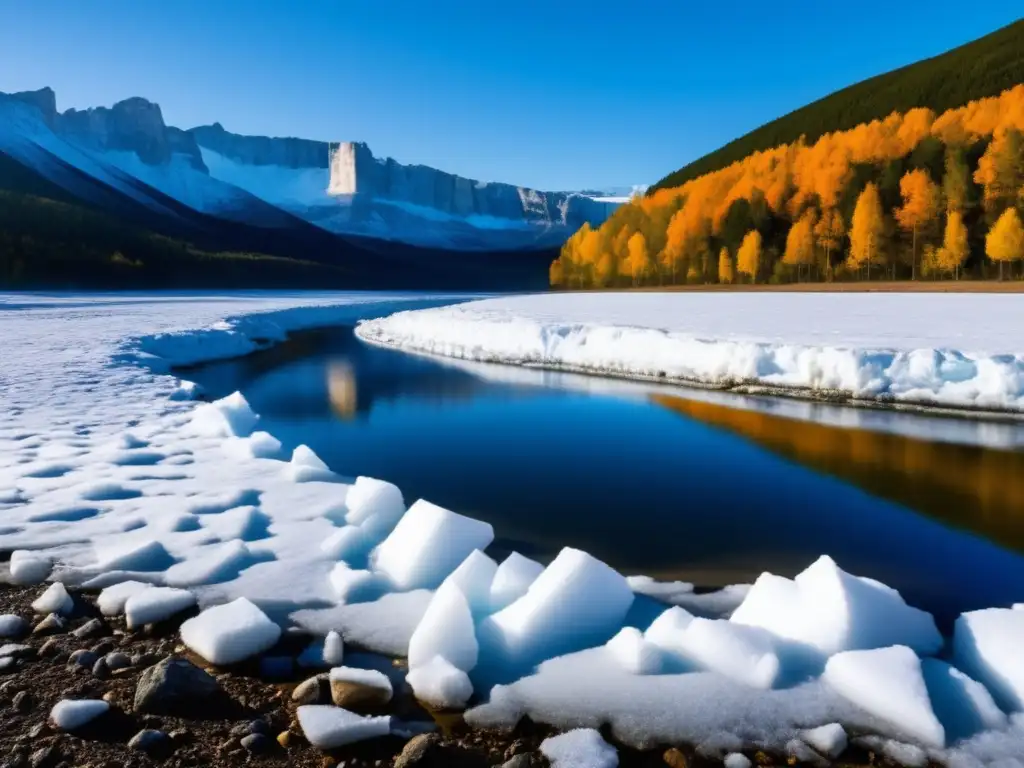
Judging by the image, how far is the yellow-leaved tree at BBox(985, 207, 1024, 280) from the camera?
49.8m

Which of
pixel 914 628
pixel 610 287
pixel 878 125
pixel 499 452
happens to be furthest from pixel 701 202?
pixel 914 628

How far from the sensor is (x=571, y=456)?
379 inches

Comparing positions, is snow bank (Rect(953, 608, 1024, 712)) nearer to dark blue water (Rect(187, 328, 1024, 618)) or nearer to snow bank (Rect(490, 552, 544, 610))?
dark blue water (Rect(187, 328, 1024, 618))

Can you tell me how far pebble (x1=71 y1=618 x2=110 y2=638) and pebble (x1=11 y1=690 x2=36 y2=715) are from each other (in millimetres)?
704

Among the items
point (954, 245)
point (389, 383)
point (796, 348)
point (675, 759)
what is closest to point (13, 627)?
point (675, 759)

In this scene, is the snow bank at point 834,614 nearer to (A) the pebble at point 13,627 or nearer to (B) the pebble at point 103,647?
(B) the pebble at point 103,647

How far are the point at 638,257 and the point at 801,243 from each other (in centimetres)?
1793

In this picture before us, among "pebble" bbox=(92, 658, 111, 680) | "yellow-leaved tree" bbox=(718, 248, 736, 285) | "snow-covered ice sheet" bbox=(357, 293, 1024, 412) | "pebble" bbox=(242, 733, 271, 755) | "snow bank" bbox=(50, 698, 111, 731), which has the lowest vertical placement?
"pebble" bbox=(242, 733, 271, 755)

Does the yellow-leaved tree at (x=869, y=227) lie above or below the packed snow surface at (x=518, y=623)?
above

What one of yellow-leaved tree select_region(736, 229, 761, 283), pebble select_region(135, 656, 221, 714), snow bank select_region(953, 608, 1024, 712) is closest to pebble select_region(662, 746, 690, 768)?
snow bank select_region(953, 608, 1024, 712)

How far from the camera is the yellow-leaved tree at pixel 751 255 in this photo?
6619 centimetres

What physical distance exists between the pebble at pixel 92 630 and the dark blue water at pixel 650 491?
2850 mm

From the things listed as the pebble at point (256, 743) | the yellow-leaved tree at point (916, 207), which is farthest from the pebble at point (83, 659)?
the yellow-leaved tree at point (916, 207)

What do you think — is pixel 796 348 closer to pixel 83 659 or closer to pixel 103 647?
pixel 103 647
